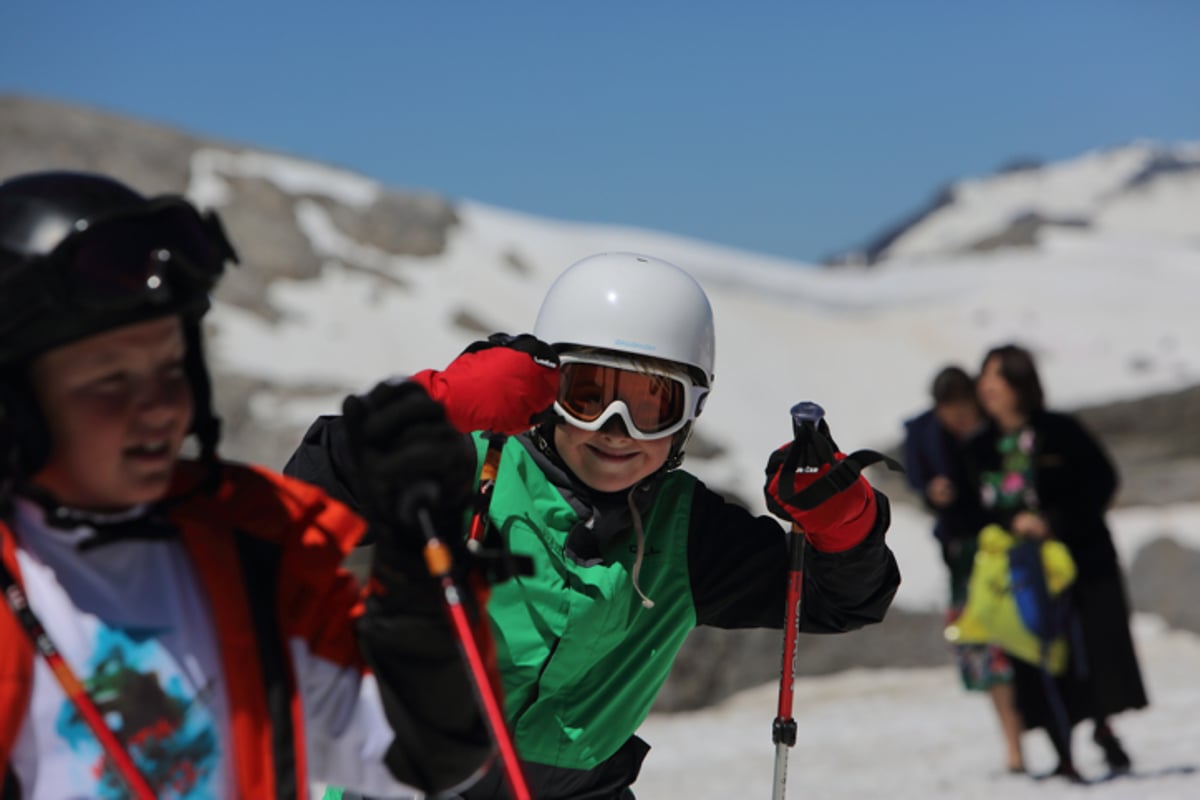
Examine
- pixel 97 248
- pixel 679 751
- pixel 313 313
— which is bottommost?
pixel 97 248

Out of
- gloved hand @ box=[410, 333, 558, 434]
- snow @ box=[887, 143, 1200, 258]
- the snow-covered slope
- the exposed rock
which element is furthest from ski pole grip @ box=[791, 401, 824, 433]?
snow @ box=[887, 143, 1200, 258]

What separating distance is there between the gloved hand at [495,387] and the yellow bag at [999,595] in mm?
A: 5117

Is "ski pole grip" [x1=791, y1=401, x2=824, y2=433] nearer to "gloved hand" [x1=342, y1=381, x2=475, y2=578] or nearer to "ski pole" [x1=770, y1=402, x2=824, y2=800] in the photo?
"ski pole" [x1=770, y1=402, x2=824, y2=800]

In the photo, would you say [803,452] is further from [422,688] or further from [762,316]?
[762,316]

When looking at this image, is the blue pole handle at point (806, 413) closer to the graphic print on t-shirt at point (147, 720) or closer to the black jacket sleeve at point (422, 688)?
the black jacket sleeve at point (422, 688)

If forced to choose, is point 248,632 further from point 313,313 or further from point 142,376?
point 313,313

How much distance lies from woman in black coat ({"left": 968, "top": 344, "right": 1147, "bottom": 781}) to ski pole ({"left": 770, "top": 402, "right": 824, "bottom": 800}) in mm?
4536

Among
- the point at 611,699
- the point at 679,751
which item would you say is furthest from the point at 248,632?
the point at 679,751

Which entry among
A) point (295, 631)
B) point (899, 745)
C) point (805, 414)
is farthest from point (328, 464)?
point (899, 745)

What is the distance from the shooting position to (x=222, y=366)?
43.8 ft

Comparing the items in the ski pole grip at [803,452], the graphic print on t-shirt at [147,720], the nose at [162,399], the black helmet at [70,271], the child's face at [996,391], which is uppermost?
the child's face at [996,391]

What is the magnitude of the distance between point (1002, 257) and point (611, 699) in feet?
64.2

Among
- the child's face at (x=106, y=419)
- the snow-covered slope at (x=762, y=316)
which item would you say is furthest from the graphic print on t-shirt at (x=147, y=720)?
the snow-covered slope at (x=762, y=316)

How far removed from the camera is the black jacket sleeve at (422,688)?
6.23 ft
